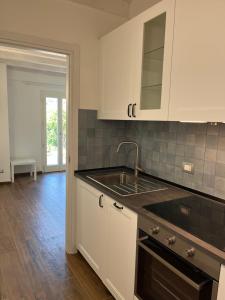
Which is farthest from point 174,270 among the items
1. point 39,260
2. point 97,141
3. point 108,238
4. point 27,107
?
point 27,107

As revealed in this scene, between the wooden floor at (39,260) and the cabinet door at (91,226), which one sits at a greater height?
the cabinet door at (91,226)

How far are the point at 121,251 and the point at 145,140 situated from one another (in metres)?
1.11

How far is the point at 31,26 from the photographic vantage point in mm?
2004

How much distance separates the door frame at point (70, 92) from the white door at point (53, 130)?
148 inches

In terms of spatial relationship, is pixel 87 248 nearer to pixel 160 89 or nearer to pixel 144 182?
pixel 144 182

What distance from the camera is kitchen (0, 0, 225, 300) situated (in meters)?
1.23

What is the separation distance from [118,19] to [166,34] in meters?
1.10

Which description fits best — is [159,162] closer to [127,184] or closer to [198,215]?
[127,184]

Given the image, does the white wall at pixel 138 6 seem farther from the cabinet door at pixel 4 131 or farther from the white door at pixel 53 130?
the white door at pixel 53 130

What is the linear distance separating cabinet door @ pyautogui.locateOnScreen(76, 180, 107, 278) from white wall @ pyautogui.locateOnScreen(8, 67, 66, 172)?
3.79 meters

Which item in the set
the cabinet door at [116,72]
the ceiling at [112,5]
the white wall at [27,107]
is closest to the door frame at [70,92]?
the cabinet door at [116,72]

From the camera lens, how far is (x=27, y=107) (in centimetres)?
557

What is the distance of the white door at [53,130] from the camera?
230 inches

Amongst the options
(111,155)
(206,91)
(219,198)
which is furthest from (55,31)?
(219,198)
